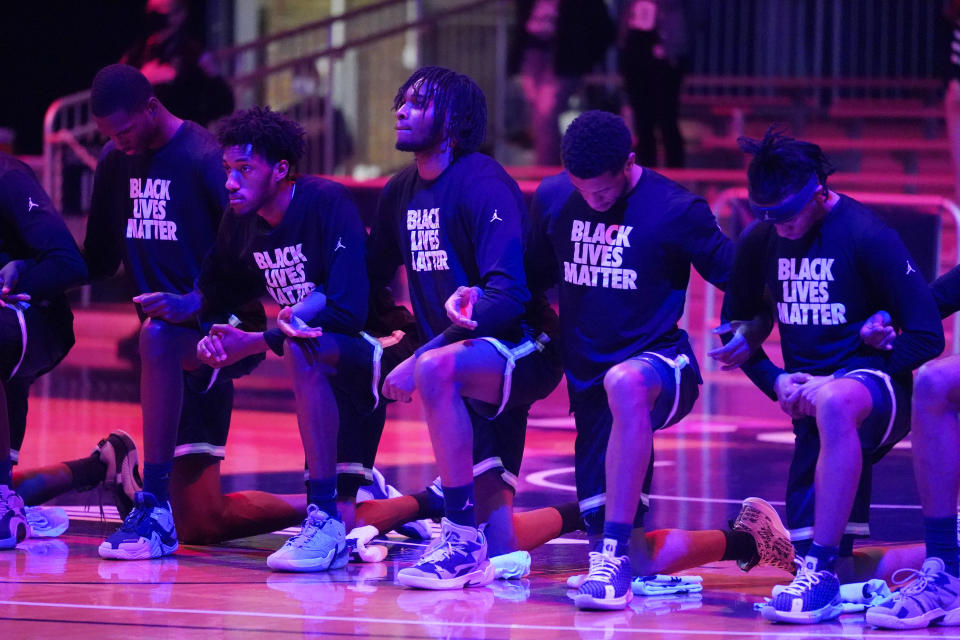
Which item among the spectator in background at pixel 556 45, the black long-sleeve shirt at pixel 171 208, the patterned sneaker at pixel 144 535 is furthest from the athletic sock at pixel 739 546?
the spectator in background at pixel 556 45

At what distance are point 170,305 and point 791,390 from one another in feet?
7.35

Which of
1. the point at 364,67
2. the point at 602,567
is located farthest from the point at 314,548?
the point at 364,67

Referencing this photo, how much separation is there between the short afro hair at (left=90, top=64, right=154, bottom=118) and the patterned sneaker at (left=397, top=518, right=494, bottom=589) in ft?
6.40

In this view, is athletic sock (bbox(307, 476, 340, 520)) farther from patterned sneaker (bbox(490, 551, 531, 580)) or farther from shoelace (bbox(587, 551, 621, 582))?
shoelace (bbox(587, 551, 621, 582))

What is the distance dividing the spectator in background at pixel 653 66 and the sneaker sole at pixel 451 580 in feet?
24.4

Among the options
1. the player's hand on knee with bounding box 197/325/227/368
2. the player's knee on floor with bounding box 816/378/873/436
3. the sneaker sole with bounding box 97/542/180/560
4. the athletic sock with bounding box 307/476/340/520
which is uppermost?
the player's hand on knee with bounding box 197/325/227/368

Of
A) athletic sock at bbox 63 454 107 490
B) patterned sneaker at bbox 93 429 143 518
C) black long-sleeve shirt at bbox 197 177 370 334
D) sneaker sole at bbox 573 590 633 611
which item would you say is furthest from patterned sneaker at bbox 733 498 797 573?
athletic sock at bbox 63 454 107 490

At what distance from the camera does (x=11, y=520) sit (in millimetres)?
6031

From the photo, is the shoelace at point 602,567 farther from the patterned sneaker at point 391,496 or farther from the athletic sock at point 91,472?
the athletic sock at point 91,472

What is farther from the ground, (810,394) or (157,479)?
(810,394)

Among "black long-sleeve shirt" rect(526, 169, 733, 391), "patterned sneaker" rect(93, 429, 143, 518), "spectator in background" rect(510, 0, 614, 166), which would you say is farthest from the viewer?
"spectator in background" rect(510, 0, 614, 166)

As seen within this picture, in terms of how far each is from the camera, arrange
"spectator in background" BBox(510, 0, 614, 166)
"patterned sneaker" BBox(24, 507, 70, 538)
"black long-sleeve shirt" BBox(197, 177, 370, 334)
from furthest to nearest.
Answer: "spectator in background" BBox(510, 0, 614, 166)
"patterned sneaker" BBox(24, 507, 70, 538)
"black long-sleeve shirt" BBox(197, 177, 370, 334)

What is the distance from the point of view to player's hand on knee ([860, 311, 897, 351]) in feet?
16.2

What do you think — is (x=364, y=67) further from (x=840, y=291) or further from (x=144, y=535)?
(x=840, y=291)
